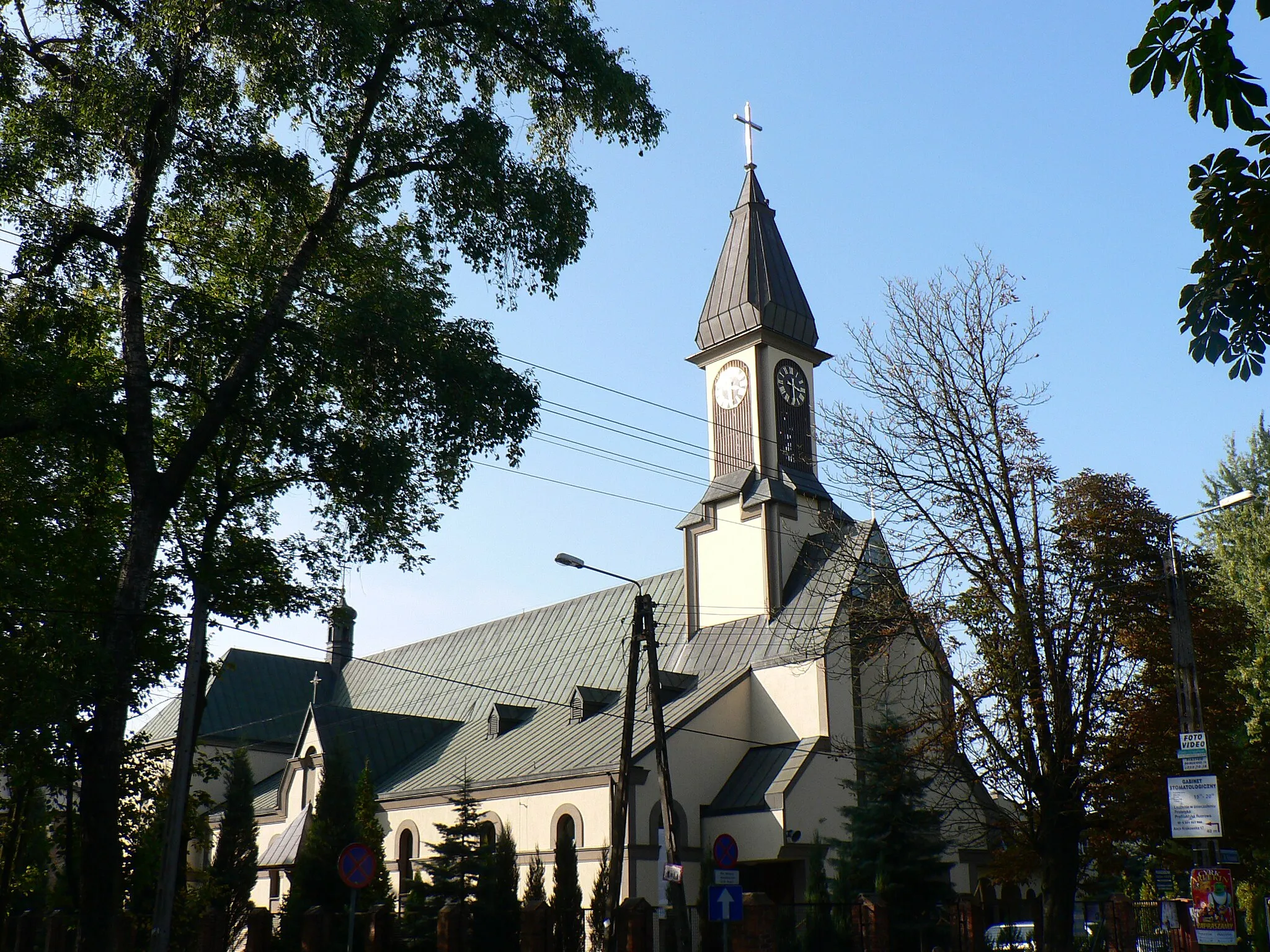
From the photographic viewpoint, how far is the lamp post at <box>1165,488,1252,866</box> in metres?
12.9

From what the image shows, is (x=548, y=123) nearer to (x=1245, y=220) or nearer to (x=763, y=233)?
(x=1245, y=220)

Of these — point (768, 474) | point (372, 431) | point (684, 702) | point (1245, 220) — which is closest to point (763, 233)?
point (768, 474)

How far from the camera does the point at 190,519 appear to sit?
16562 mm

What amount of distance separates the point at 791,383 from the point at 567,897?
16.1 meters

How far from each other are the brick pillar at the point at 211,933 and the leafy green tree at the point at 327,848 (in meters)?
Result: 3.69

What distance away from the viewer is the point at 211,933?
71.2 feet

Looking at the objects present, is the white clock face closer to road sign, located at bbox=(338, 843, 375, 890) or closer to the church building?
the church building

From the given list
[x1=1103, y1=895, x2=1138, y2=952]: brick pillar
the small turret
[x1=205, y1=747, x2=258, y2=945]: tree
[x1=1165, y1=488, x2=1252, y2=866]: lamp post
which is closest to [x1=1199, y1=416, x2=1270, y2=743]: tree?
[x1=1103, y1=895, x2=1138, y2=952]: brick pillar

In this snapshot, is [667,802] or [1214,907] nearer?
[1214,907]

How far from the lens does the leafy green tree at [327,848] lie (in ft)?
87.5

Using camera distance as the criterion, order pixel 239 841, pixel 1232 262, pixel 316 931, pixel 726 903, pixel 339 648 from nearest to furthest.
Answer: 1. pixel 1232 262
2. pixel 726 903
3. pixel 316 931
4. pixel 239 841
5. pixel 339 648

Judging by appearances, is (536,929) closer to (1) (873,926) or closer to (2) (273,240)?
(1) (873,926)

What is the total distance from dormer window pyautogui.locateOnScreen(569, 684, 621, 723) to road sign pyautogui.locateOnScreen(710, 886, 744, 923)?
17967 mm

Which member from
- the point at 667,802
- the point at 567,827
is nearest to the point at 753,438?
the point at 567,827
